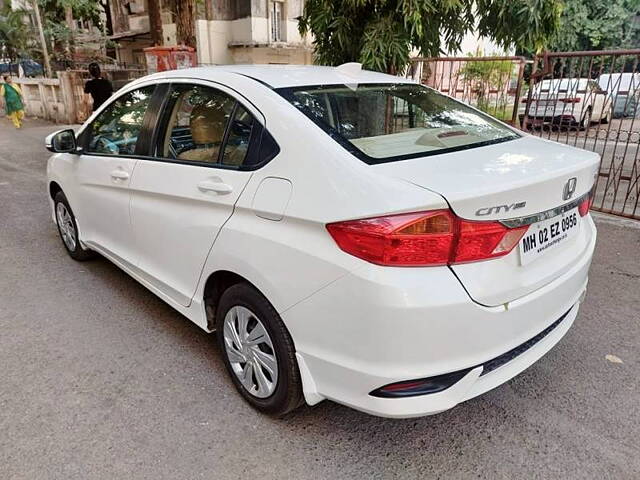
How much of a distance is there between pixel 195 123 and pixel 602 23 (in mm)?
25296

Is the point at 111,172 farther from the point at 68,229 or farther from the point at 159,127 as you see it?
the point at 68,229

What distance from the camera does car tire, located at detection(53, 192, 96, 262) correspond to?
4.21m

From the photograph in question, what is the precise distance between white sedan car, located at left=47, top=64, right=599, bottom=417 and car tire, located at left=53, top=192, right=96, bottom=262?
5.00ft

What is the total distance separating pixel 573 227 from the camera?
7.63ft

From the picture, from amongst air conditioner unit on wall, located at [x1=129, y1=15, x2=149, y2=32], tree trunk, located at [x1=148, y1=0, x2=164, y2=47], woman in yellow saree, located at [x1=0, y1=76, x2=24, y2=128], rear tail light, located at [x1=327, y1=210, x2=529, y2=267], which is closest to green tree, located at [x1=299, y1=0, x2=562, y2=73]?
rear tail light, located at [x1=327, y1=210, x2=529, y2=267]

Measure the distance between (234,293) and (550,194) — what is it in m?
1.49

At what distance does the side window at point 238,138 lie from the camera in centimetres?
235

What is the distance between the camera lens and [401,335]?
1775 mm

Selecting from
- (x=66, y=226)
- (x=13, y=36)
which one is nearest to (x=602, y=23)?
(x=66, y=226)

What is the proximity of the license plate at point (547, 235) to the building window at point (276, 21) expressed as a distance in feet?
63.9

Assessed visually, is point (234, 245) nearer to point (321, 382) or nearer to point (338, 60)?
point (321, 382)

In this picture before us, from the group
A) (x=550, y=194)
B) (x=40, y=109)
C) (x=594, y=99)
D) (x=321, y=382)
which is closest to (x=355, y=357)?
(x=321, y=382)

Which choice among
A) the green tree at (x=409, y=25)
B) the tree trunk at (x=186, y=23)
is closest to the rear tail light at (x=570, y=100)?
the green tree at (x=409, y=25)

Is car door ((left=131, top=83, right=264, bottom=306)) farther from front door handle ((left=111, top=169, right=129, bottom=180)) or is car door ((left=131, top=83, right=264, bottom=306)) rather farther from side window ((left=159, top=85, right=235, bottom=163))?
front door handle ((left=111, top=169, right=129, bottom=180))
